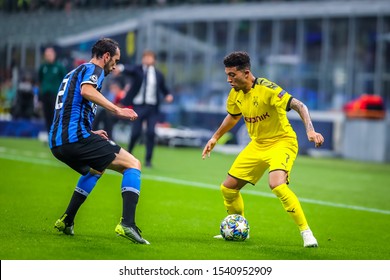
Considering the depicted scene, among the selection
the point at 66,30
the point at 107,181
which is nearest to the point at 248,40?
the point at 66,30

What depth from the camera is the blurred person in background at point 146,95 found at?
18344mm

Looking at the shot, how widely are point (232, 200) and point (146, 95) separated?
914 cm

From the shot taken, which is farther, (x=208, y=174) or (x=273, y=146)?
(x=208, y=174)

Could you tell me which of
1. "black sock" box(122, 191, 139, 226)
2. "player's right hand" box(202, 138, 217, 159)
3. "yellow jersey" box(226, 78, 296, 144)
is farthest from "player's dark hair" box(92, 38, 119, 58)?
"player's right hand" box(202, 138, 217, 159)

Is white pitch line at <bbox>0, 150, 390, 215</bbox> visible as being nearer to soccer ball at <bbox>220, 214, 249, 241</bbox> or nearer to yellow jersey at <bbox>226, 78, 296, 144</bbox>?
yellow jersey at <bbox>226, 78, 296, 144</bbox>

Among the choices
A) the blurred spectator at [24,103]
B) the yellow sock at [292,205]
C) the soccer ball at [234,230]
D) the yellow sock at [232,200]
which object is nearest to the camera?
the yellow sock at [292,205]

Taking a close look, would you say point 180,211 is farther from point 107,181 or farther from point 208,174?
point 208,174

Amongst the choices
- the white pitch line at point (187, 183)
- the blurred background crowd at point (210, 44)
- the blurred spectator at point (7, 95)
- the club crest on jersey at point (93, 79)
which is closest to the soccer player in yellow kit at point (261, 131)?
the club crest on jersey at point (93, 79)

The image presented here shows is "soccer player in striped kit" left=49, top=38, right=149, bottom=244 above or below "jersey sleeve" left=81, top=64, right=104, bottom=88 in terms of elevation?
below

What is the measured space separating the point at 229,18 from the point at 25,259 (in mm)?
29733

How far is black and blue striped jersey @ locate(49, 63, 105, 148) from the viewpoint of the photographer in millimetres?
8500

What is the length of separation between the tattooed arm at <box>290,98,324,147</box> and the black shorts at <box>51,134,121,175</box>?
6.01 feet

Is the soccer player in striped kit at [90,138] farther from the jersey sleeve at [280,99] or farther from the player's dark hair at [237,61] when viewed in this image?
the jersey sleeve at [280,99]
